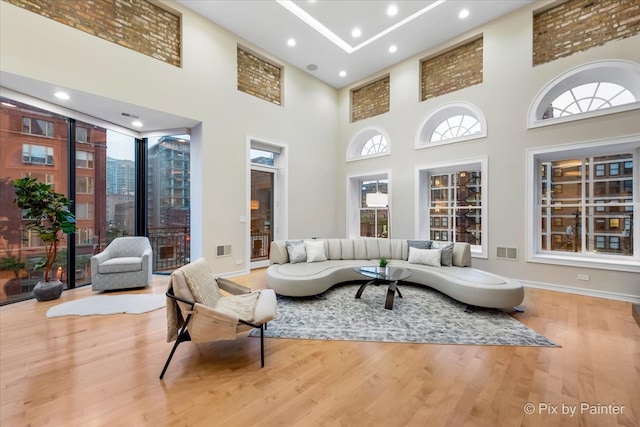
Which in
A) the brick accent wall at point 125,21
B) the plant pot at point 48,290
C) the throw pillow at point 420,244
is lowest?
the plant pot at point 48,290

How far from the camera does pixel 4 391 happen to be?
1.88 metres

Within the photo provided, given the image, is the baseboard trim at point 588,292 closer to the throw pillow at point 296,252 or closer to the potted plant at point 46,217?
the throw pillow at point 296,252

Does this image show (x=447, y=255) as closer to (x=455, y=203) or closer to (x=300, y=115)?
(x=455, y=203)

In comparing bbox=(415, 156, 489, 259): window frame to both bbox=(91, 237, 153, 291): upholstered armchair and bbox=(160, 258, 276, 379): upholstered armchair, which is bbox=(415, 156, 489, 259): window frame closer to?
bbox=(160, 258, 276, 379): upholstered armchair

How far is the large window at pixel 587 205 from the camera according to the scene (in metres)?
4.04

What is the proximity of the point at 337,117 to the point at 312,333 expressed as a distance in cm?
634

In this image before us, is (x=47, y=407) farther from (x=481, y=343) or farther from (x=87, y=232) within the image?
(x=87, y=232)

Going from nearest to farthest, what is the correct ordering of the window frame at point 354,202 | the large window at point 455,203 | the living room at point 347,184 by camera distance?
1. the living room at point 347,184
2. the large window at point 455,203
3. the window frame at point 354,202

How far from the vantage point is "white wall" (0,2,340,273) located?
344cm

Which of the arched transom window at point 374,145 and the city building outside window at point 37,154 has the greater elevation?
the arched transom window at point 374,145

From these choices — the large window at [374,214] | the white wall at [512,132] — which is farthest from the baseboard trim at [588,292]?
the large window at [374,214]

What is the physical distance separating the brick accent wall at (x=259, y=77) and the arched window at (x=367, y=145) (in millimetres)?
2295

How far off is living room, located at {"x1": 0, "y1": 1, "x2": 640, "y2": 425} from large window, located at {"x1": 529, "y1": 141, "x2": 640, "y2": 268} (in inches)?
3.3

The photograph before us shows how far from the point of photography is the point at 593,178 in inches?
170
